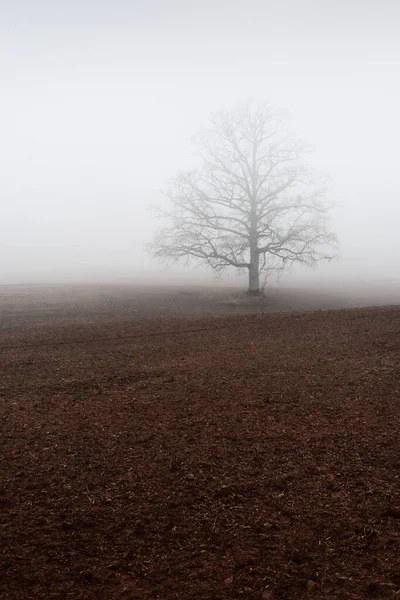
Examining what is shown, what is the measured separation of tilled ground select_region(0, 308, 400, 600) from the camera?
3.30 m

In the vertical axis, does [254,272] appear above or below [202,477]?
above

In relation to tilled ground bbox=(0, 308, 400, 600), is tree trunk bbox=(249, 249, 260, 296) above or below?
above

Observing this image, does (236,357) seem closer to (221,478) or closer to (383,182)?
(221,478)

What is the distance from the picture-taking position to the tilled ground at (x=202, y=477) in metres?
3.30

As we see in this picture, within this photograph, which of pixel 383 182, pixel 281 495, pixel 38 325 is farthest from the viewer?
pixel 383 182

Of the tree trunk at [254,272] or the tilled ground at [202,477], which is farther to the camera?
the tree trunk at [254,272]

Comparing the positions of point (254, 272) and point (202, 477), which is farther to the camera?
point (254, 272)

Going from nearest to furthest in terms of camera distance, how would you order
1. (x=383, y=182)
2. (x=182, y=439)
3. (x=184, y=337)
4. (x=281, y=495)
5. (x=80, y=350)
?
(x=281, y=495), (x=182, y=439), (x=80, y=350), (x=184, y=337), (x=383, y=182)

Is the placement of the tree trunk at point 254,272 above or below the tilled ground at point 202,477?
above

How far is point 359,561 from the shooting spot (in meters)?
3.38

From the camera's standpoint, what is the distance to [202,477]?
4.70 metres

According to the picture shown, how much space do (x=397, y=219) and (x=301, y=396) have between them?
82.3m

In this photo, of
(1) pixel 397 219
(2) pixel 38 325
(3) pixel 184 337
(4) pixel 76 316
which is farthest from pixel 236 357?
(1) pixel 397 219

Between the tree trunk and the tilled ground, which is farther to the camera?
the tree trunk
